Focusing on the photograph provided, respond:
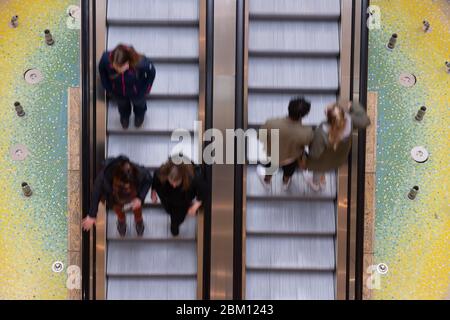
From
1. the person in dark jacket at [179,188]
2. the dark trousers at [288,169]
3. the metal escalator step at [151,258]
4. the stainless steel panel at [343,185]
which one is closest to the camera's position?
the person in dark jacket at [179,188]

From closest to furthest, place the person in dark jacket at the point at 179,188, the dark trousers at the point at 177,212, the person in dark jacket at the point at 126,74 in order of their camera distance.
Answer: the person in dark jacket at the point at 126,74 → the person in dark jacket at the point at 179,188 → the dark trousers at the point at 177,212

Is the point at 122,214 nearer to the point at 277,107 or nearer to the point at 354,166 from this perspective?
the point at 277,107

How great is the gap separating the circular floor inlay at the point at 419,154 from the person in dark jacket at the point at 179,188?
110 inches

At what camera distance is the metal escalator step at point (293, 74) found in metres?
5.48

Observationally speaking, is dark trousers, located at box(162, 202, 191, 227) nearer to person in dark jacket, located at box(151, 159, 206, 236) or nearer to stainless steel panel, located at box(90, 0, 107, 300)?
person in dark jacket, located at box(151, 159, 206, 236)

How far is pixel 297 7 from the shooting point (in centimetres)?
548

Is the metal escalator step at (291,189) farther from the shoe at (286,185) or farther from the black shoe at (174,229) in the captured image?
the black shoe at (174,229)

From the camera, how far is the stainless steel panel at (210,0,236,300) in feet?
17.4

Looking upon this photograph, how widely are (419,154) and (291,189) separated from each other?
5.77ft

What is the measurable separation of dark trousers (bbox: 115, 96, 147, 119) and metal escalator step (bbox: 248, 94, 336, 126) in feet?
4.17

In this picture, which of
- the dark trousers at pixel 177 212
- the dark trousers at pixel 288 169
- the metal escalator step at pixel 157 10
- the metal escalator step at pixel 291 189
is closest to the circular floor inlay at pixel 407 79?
the metal escalator step at pixel 291 189

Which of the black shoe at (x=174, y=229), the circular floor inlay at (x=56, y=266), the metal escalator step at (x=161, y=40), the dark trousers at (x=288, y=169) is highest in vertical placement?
the metal escalator step at (x=161, y=40)

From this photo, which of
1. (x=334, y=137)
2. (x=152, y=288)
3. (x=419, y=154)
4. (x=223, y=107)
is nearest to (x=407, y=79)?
(x=419, y=154)
